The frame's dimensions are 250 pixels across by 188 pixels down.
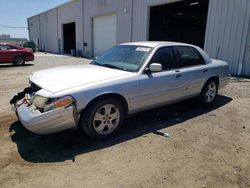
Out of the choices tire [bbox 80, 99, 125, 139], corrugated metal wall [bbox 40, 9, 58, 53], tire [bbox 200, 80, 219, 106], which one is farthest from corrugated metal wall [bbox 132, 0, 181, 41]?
corrugated metal wall [bbox 40, 9, 58, 53]

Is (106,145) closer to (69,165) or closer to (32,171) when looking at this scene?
(69,165)

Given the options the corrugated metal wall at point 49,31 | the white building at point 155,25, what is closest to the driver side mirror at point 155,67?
the white building at point 155,25

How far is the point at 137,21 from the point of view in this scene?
602 inches

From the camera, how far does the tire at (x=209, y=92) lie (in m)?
5.54

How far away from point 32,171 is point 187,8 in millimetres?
17814

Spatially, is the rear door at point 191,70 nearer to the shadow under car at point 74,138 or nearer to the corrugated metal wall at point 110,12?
the shadow under car at point 74,138

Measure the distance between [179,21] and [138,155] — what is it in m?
20.1

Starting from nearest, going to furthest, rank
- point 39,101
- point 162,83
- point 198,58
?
point 39,101, point 162,83, point 198,58

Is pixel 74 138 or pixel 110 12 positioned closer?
pixel 74 138

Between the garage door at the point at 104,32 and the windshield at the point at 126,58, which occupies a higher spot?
the garage door at the point at 104,32

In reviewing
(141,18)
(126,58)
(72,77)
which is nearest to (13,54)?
(141,18)

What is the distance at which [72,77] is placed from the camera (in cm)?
382

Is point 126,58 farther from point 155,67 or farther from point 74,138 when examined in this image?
point 74,138

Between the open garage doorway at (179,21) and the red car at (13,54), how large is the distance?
8594 millimetres
